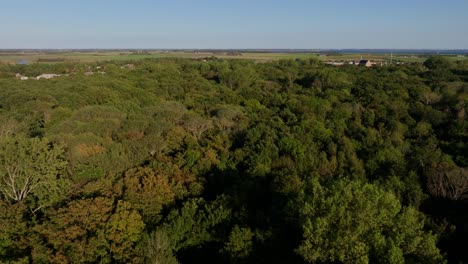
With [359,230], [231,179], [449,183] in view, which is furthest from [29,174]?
[449,183]

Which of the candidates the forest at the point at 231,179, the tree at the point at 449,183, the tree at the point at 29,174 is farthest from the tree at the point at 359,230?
the tree at the point at 29,174

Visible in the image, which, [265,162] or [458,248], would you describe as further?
[265,162]

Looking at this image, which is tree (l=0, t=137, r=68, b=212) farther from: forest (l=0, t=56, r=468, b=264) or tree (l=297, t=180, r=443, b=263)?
tree (l=297, t=180, r=443, b=263)

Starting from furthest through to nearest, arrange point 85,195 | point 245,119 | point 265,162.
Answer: point 245,119, point 265,162, point 85,195

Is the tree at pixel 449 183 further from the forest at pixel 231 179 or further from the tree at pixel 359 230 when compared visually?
the tree at pixel 359 230

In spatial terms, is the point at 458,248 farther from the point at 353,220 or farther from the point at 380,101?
the point at 380,101

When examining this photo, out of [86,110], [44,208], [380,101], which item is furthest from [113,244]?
[380,101]

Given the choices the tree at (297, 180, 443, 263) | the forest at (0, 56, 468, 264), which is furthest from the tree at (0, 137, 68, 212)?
the tree at (297, 180, 443, 263)

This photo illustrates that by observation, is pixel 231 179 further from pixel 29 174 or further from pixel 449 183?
pixel 449 183
